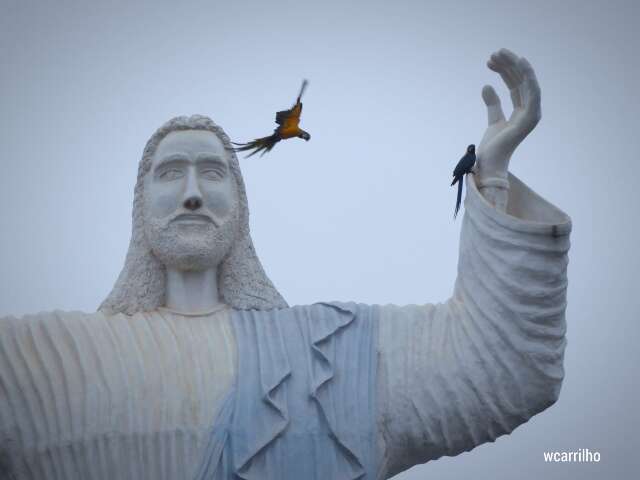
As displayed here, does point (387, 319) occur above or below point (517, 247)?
below

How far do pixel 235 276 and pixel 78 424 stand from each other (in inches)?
62.3

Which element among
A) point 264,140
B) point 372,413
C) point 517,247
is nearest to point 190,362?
point 372,413

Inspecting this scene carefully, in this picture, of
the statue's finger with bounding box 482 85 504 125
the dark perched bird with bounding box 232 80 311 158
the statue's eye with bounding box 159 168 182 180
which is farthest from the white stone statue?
the dark perched bird with bounding box 232 80 311 158

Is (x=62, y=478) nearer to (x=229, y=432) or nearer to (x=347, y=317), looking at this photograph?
(x=229, y=432)

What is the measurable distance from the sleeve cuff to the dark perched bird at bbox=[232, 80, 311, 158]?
4.19 feet

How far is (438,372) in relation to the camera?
21.8 ft

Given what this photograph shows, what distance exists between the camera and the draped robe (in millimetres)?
6367

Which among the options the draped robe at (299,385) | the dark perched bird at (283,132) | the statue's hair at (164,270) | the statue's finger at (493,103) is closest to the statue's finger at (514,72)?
the statue's finger at (493,103)

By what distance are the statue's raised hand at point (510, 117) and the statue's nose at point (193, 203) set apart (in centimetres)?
194

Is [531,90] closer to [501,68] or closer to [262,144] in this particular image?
[501,68]

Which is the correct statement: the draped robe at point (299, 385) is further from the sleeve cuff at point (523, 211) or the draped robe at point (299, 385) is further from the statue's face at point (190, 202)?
the statue's face at point (190, 202)

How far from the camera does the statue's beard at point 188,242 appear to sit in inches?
281

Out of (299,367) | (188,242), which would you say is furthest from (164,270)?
(299,367)

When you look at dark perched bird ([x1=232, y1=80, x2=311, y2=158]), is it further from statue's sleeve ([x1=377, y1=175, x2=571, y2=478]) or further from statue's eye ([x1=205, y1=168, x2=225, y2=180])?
statue's sleeve ([x1=377, y1=175, x2=571, y2=478])
